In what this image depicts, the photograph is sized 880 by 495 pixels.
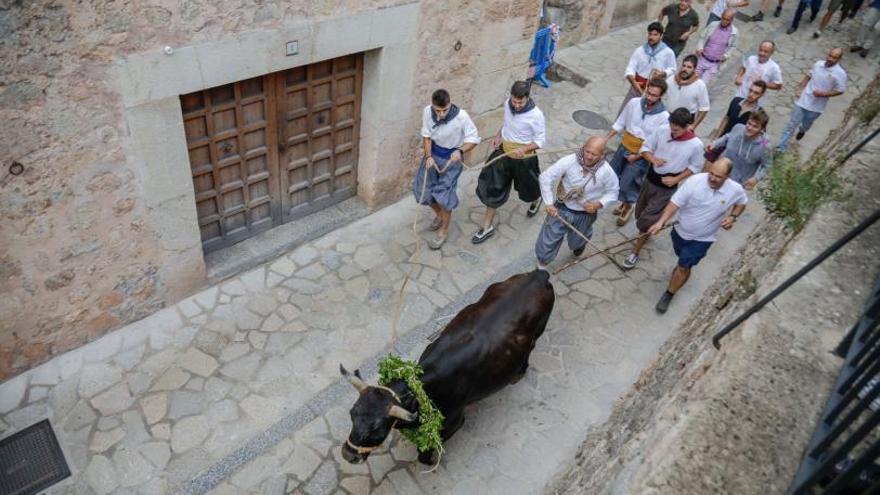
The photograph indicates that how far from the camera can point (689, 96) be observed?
795cm

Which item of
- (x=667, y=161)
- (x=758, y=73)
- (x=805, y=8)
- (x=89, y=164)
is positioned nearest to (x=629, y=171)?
(x=667, y=161)

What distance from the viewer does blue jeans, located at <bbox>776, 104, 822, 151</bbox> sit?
9.20 m

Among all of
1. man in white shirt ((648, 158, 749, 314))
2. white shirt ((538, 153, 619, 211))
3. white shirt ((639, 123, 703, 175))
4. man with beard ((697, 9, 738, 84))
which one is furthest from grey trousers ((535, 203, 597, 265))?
man with beard ((697, 9, 738, 84))

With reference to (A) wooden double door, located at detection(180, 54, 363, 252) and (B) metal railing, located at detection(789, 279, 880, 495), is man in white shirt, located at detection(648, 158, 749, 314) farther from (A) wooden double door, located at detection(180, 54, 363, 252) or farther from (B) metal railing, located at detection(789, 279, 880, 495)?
(A) wooden double door, located at detection(180, 54, 363, 252)

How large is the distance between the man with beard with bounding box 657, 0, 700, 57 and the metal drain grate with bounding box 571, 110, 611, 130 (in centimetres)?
164

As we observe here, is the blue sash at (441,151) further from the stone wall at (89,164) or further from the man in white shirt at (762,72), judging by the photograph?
the man in white shirt at (762,72)

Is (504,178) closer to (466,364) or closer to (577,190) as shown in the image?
(577,190)

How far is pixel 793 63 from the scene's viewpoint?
12859 mm

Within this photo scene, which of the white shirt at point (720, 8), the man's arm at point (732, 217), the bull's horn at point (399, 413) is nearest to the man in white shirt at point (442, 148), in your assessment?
the man's arm at point (732, 217)

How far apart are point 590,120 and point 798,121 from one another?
2.96 m

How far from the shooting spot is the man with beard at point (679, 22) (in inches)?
390

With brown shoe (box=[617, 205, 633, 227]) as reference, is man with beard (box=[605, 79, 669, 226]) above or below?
above

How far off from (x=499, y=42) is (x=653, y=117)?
2.04 metres

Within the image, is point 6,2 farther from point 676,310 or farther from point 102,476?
point 676,310
